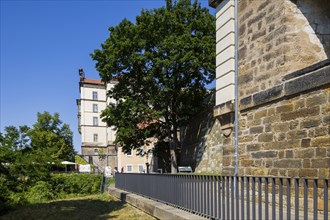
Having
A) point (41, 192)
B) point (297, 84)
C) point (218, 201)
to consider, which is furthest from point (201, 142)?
point (218, 201)

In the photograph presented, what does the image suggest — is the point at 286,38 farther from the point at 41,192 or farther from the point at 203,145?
the point at 203,145

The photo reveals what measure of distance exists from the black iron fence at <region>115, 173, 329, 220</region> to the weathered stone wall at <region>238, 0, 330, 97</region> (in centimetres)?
234

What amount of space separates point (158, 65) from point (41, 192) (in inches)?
477

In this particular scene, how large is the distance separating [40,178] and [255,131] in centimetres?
1643

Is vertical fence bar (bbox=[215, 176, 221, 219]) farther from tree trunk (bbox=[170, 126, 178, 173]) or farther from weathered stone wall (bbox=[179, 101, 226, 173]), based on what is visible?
tree trunk (bbox=[170, 126, 178, 173])

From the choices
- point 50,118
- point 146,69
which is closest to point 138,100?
point 146,69

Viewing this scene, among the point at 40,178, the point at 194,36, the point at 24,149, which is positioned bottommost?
the point at 40,178

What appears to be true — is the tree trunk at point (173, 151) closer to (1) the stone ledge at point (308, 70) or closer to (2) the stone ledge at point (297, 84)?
(2) the stone ledge at point (297, 84)

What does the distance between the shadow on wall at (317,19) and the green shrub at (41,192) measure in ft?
51.7

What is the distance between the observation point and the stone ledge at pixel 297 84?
5406 millimetres

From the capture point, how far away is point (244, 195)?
5289 mm

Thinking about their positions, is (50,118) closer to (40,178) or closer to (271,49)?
(40,178)

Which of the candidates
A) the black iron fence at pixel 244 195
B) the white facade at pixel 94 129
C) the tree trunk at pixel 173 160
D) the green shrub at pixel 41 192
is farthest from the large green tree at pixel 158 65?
the white facade at pixel 94 129

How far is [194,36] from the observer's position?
87.8 ft
